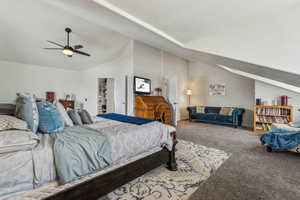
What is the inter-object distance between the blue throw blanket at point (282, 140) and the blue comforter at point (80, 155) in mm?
3146

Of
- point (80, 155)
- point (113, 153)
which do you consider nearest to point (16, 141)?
point (80, 155)

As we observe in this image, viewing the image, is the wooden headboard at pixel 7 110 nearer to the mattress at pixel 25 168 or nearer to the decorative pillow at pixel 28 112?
the decorative pillow at pixel 28 112

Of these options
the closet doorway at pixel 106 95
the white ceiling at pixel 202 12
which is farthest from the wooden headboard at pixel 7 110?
the closet doorway at pixel 106 95

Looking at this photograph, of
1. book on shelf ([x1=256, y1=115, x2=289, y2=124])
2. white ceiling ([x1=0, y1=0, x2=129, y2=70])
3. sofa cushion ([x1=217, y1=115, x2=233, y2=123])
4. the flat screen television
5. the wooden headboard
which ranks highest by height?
white ceiling ([x1=0, y1=0, x2=129, y2=70])

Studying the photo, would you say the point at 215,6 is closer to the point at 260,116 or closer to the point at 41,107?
the point at 41,107

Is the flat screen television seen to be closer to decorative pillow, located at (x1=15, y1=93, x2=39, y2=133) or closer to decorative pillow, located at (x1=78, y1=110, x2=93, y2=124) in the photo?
decorative pillow, located at (x1=78, y1=110, x2=93, y2=124)

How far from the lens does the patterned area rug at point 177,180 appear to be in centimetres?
158

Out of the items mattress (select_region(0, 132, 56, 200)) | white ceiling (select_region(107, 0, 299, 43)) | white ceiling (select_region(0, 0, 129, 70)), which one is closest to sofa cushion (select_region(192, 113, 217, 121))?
white ceiling (select_region(107, 0, 299, 43))

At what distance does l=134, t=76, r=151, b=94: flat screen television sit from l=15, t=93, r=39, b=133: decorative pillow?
3.19 m

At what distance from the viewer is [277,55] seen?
2.00m

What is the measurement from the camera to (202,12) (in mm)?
1952

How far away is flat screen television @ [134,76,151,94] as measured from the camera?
4641mm

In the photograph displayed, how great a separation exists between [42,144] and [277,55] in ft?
10.1

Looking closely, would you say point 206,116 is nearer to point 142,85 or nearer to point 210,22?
point 142,85
